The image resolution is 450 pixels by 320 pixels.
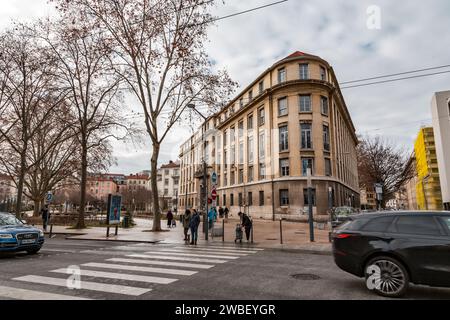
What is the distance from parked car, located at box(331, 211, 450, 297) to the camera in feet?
16.9

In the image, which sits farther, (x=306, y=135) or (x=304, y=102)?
(x=304, y=102)

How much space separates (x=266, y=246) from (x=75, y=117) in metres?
25.8

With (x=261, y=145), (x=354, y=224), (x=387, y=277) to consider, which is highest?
(x=261, y=145)

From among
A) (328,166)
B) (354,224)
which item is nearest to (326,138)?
(328,166)

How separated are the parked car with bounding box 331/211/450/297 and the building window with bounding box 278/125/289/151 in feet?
96.3

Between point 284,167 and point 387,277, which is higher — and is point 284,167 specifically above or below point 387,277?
above

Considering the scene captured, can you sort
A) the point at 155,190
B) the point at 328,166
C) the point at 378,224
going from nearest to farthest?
1. the point at 378,224
2. the point at 155,190
3. the point at 328,166

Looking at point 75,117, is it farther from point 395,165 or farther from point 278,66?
point 395,165

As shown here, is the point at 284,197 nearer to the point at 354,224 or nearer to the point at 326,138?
the point at 326,138

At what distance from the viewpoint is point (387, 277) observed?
546 centimetres

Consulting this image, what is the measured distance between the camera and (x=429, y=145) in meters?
67.4

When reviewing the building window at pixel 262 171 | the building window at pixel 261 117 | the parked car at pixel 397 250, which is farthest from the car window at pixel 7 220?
the building window at pixel 261 117

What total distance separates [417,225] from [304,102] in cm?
3110
